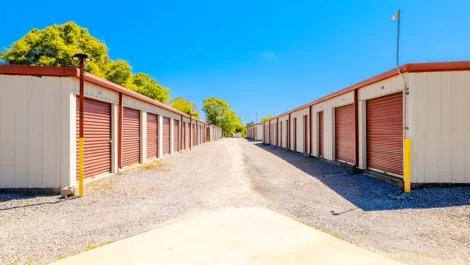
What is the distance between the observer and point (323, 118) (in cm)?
1482

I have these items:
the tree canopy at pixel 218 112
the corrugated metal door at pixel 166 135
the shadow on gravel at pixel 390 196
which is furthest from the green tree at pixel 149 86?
the shadow on gravel at pixel 390 196

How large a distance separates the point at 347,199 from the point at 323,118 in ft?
29.4

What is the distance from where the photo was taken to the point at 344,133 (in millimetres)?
12195

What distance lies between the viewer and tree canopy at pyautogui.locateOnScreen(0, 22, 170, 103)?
26609 millimetres

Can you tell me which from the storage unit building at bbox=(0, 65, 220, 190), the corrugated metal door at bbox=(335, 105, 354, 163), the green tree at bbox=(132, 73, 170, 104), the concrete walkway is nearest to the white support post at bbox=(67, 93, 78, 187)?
the storage unit building at bbox=(0, 65, 220, 190)

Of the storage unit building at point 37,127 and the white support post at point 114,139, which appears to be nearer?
the storage unit building at point 37,127

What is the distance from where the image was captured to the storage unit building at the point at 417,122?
7.04m

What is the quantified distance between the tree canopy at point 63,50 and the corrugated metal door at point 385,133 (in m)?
23.3

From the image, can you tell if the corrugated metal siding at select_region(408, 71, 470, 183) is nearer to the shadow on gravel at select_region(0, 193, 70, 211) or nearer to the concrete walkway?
the concrete walkway

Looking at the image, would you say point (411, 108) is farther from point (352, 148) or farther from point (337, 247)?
point (337, 247)

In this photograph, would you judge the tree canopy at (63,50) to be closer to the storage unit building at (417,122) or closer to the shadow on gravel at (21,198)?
the shadow on gravel at (21,198)

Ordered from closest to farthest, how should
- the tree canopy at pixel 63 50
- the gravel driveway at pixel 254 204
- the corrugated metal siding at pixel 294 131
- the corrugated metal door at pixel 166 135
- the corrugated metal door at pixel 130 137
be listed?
1. the gravel driveway at pixel 254 204
2. the corrugated metal door at pixel 130 137
3. the corrugated metal door at pixel 166 135
4. the corrugated metal siding at pixel 294 131
5. the tree canopy at pixel 63 50

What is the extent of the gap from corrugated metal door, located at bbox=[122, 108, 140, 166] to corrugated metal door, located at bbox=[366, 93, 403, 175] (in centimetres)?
1042

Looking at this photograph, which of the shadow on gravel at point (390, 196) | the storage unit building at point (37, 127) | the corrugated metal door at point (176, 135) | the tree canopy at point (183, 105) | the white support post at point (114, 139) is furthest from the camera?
the tree canopy at point (183, 105)
